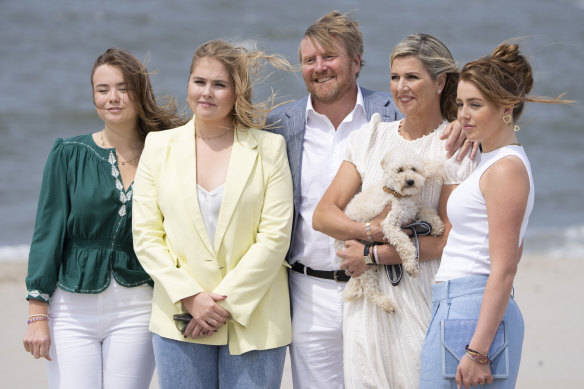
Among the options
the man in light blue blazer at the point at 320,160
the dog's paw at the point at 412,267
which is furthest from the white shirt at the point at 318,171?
the dog's paw at the point at 412,267

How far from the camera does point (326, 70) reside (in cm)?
415

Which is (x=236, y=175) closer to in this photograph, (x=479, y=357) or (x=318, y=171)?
(x=318, y=171)

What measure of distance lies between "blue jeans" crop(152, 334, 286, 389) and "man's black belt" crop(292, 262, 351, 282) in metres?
0.53

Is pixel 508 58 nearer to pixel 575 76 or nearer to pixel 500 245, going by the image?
pixel 500 245

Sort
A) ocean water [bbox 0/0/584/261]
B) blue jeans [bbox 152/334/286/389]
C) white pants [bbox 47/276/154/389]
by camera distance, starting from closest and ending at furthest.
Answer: blue jeans [bbox 152/334/286/389]
white pants [bbox 47/276/154/389]
ocean water [bbox 0/0/584/261]

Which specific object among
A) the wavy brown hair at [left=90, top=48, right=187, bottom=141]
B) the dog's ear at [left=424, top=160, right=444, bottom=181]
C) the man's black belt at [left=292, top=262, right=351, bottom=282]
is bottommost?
the man's black belt at [left=292, top=262, right=351, bottom=282]

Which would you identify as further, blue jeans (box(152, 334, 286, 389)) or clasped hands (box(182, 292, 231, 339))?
blue jeans (box(152, 334, 286, 389))

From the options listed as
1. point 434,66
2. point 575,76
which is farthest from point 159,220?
point 575,76

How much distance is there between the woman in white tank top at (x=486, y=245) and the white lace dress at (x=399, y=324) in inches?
17.5

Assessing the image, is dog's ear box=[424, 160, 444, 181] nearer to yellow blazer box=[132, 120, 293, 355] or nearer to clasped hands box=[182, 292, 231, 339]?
yellow blazer box=[132, 120, 293, 355]

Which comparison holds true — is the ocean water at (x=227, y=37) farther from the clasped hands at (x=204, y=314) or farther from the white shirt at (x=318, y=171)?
the clasped hands at (x=204, y=314)

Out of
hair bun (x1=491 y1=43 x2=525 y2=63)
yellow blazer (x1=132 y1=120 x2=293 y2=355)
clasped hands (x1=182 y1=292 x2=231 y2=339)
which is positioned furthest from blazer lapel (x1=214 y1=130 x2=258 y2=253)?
hair bun (x1=491 y1=43 x2=525 y2=63)

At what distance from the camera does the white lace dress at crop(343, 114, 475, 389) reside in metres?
3.56

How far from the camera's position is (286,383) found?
246 inches
